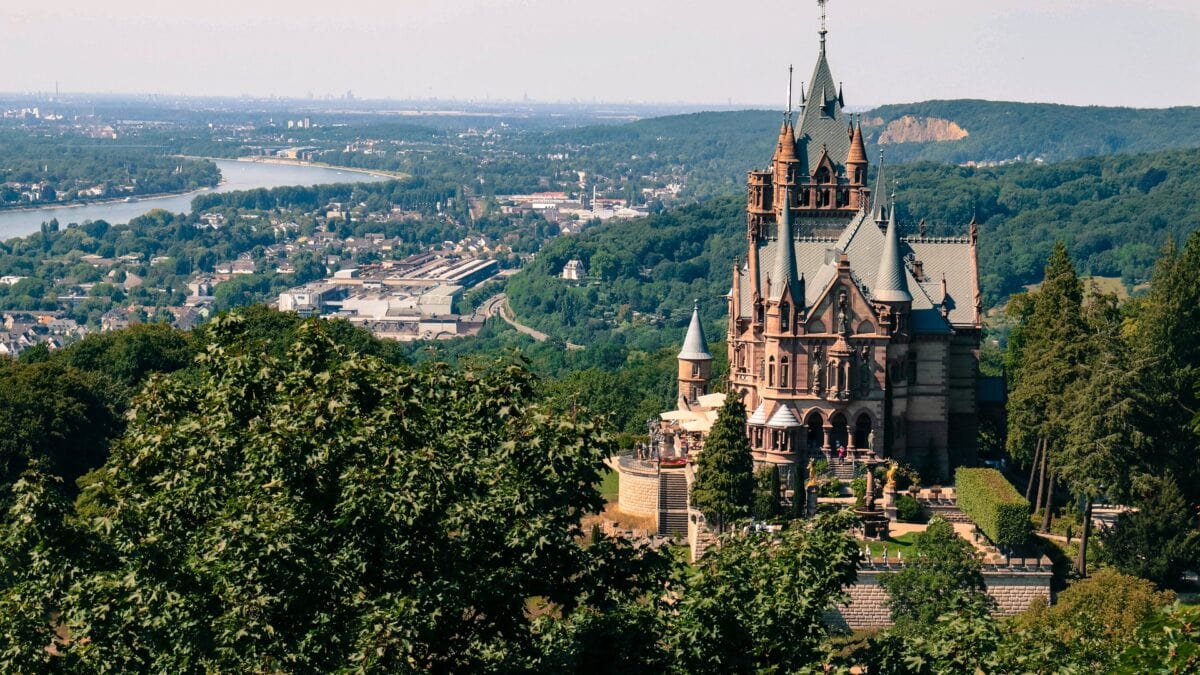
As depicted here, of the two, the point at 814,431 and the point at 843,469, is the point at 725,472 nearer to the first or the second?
the point at 843,469

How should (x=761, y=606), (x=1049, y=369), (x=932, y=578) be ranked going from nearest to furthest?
(x=761, y=606)
(x=932, y=578)
(x=1049, y=369)

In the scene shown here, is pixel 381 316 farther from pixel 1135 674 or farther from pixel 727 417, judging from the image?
pixel 1135 674

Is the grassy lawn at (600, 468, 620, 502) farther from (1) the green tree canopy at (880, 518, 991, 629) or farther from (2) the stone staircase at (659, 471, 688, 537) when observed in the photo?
(1) the green tree canopy at (880, 518, 991, 629)

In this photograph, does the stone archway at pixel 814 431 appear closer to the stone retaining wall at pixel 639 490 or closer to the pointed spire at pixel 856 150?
the stone retaining wall at pixel 639 490

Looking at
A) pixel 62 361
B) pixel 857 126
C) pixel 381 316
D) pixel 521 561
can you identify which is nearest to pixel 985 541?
pixel 857 126

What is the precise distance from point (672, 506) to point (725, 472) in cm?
536

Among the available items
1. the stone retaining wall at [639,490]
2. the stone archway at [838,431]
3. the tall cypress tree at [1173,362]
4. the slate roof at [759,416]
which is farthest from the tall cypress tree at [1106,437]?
the stone retaining wall at [639,490]

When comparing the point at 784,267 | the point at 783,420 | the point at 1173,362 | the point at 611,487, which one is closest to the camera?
the point at 1173,362

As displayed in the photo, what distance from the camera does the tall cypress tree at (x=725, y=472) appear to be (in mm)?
62688

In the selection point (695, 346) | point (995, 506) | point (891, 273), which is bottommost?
point (995, 506)

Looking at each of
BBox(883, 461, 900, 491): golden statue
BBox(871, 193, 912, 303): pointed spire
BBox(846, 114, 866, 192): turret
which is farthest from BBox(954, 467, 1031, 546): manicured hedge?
BBox(846, 114, 866, 192): turret

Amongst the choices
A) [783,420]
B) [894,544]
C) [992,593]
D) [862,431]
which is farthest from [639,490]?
[992,593]

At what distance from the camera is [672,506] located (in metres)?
67.8

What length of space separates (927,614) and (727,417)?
11617mm
